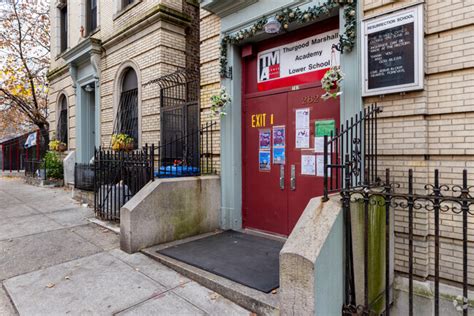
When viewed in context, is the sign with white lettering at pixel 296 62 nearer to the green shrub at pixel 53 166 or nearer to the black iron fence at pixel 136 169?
the black iron fence at pixel 136 169

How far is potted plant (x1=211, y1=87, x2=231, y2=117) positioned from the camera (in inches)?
221

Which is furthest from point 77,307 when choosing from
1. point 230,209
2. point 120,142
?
point 120,142

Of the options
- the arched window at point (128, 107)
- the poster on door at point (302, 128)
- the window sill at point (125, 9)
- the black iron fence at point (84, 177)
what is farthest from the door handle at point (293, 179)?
the window sill at point (125, 9)

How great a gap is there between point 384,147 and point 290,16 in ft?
8.53

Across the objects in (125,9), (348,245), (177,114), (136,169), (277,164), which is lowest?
(348,245)

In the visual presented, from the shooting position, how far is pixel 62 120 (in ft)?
46.4

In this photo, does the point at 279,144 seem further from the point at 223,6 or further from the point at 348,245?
the point at 223,6

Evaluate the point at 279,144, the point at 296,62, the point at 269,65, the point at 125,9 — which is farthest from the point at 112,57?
the point at 279,144

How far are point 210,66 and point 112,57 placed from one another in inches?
213

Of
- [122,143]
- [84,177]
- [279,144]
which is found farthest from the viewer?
[84,177]

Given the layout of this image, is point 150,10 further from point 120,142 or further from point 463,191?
point 463,191

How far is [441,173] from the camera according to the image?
356cm

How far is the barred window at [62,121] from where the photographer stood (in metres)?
14.0

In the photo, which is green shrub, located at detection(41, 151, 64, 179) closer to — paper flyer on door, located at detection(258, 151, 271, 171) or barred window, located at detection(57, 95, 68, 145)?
barred window, located at detection(57, 95, 68, 145)
